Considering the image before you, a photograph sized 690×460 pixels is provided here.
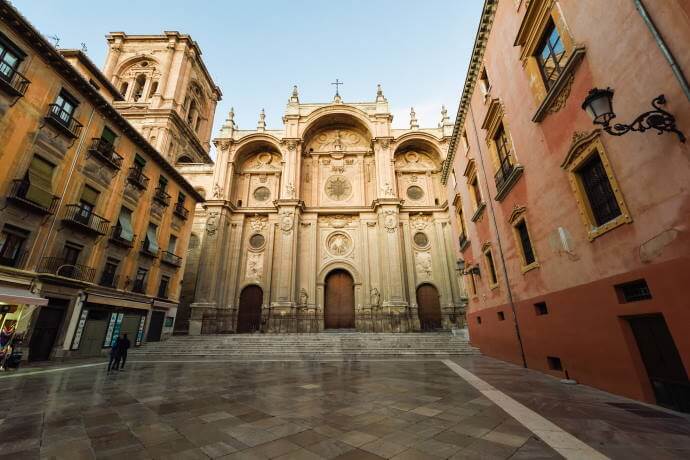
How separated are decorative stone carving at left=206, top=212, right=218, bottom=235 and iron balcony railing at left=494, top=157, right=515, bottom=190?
67.5ft

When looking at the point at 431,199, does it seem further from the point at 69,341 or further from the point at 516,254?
the point at 69,341

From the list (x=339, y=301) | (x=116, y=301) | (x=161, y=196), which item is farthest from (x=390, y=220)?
(x=116, y=301)

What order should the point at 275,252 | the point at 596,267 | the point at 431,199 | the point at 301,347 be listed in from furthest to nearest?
the point at 431,199, the point at 275,252, the point at 301,347, the point at 596,267

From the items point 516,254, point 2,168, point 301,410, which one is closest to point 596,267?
point 516,254

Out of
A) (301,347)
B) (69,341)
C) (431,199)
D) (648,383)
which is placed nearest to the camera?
(648,383)

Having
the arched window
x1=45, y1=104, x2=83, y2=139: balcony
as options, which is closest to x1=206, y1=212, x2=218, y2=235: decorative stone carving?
x1=45, y1=104, x2=83, y2=139: balcony

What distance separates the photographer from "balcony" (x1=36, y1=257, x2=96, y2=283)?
11.9 meters

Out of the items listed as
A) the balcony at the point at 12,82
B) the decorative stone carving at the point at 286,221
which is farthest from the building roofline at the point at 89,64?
the decorative stone carving at the point at 286,221

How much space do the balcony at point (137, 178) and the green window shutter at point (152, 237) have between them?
259cm

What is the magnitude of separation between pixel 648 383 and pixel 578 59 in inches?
247

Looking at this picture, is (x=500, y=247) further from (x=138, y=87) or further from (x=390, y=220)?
(x=138, y=87)

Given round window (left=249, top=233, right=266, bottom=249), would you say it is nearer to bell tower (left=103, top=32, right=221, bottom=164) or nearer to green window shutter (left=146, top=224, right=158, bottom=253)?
green window shutter (left=146, top=224, right=158, bottom=253)

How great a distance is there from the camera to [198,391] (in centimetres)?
664

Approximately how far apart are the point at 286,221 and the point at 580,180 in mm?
19996
